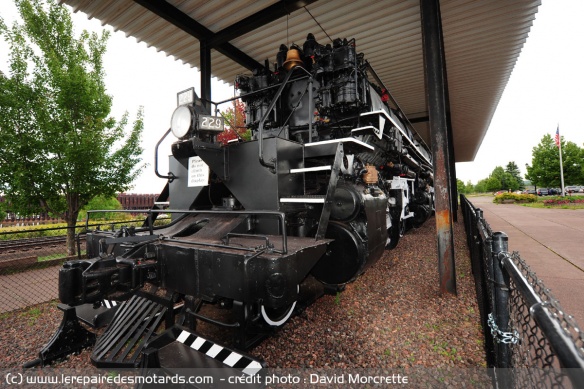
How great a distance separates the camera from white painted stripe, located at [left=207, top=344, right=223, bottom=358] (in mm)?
2332

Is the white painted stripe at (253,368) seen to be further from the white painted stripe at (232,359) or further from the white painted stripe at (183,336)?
the white painted stripe at (183,336)

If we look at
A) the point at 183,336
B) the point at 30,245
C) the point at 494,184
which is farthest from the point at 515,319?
the point at 494,184

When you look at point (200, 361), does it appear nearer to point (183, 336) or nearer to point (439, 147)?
point (183, 336)

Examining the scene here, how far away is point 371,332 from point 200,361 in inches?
71.6

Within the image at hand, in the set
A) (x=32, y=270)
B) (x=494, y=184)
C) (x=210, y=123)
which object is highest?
(x=494, y=184)

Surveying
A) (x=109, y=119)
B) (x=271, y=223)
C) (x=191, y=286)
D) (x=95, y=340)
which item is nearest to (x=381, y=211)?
(x=271, y=223)

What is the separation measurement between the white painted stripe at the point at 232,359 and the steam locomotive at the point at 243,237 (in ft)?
0.10

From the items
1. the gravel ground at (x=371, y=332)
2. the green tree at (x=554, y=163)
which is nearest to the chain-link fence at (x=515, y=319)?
the gravel ground at (x=371, y=332)

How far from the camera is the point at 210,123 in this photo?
3.03m

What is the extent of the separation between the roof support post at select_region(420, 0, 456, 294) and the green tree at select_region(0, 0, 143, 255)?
7.89 meters

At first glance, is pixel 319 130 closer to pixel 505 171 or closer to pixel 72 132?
pixel 72 132

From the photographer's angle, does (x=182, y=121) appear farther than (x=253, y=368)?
Yes

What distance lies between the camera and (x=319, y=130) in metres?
4.66

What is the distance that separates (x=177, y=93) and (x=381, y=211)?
2.87 metres
